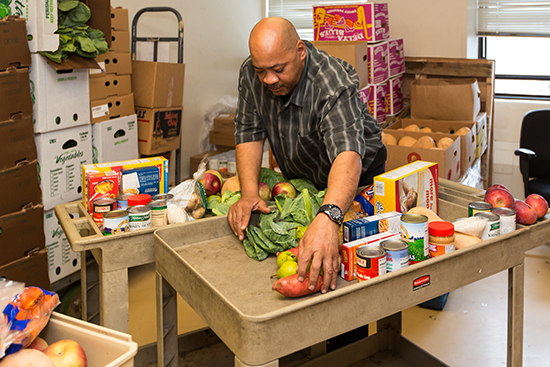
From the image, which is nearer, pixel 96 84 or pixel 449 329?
pixel 449 329

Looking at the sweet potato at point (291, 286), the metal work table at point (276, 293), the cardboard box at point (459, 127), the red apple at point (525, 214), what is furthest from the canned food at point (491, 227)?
the cardboard box at point (459, 127)

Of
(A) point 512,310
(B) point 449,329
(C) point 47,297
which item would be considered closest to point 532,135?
(B) point 449,329

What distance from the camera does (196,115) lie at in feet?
16.1

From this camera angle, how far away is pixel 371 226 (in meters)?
1.42

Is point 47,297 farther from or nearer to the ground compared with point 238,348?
farther from the ground

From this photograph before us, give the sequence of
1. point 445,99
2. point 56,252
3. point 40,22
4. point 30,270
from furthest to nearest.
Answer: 1. point 445,99
2. point 56,252
3. point 30,270
4. point 40,22

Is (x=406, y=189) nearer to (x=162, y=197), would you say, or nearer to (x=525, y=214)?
(x=525, y=214)

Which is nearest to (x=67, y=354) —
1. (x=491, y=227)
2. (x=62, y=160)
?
(x=491, y=227)

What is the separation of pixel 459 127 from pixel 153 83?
2.28m

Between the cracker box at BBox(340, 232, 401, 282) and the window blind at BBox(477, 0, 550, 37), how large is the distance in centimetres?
370

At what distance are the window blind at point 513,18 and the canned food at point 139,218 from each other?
3925mm

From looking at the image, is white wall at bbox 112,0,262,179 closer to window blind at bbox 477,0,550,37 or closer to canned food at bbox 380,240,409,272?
window blind at bbox 477,0,550,37

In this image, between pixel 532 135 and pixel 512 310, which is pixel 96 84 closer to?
pixel 512 310

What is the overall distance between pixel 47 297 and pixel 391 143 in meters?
2.94
